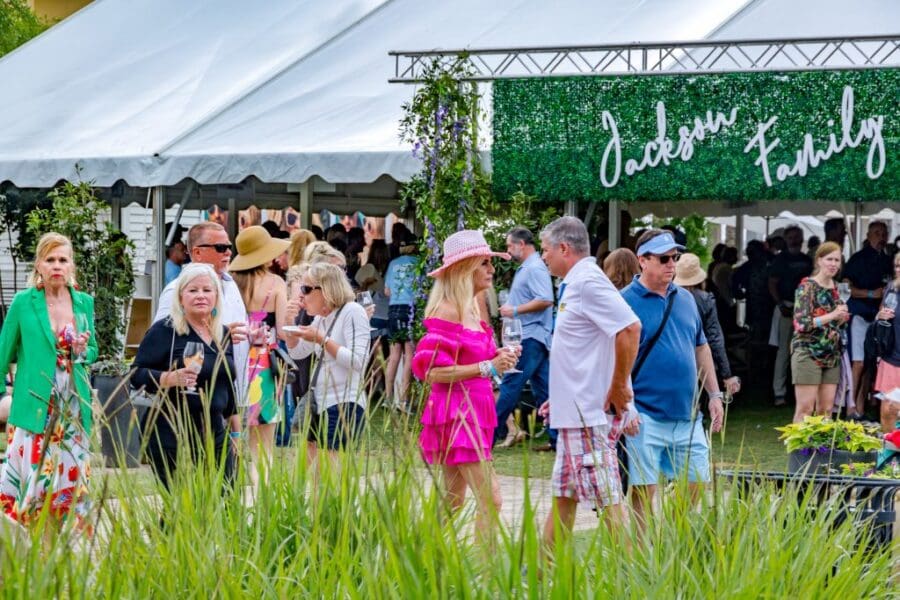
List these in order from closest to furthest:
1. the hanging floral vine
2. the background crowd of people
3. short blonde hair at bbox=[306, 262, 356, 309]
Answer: the background crowd of people, short blonde hair at bbox=[306, 262, 356, 309], the hanging floral vine

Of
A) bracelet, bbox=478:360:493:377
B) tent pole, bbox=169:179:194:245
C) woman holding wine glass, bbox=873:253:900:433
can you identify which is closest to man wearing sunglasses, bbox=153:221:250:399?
bracelet, bbox=478:360:493:377

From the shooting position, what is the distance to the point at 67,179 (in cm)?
A: 1394

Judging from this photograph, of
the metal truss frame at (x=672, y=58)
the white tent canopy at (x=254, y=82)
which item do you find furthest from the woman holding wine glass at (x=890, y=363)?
the white tent canopy at (x=254, y=82)

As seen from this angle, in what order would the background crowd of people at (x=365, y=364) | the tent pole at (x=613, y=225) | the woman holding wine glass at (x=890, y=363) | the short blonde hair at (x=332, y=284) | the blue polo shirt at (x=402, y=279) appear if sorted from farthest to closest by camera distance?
the blue polo shirt at (x=402, y=279) < the tent pole at (x=613, y=225) < the woman holding wine glass at (x=890, y=363) < the short blonde hair at (x=332, y=284) < the background crowd of people at (x=365, y=364)

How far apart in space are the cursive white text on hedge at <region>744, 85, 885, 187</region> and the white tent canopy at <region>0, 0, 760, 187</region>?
3.89 feet

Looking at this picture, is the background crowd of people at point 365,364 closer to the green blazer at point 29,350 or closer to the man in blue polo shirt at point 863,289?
the green blazer at point 29,350

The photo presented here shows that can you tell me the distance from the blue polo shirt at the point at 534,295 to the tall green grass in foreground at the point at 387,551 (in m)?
6.26

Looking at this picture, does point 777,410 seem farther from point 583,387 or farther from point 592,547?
point 592,547

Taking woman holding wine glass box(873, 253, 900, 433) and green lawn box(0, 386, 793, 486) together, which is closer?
green lawn box(0, 386, 793, 486)

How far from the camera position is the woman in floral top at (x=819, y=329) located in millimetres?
11453

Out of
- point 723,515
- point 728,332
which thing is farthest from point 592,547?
point 728,332

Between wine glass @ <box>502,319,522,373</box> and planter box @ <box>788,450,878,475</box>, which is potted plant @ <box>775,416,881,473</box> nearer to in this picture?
planter box @ <box>788,450,878,475</box>

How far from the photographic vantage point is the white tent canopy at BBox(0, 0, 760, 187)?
12766 mm

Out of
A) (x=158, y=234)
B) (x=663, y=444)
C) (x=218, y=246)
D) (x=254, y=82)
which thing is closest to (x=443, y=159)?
(x=254, y=82)
